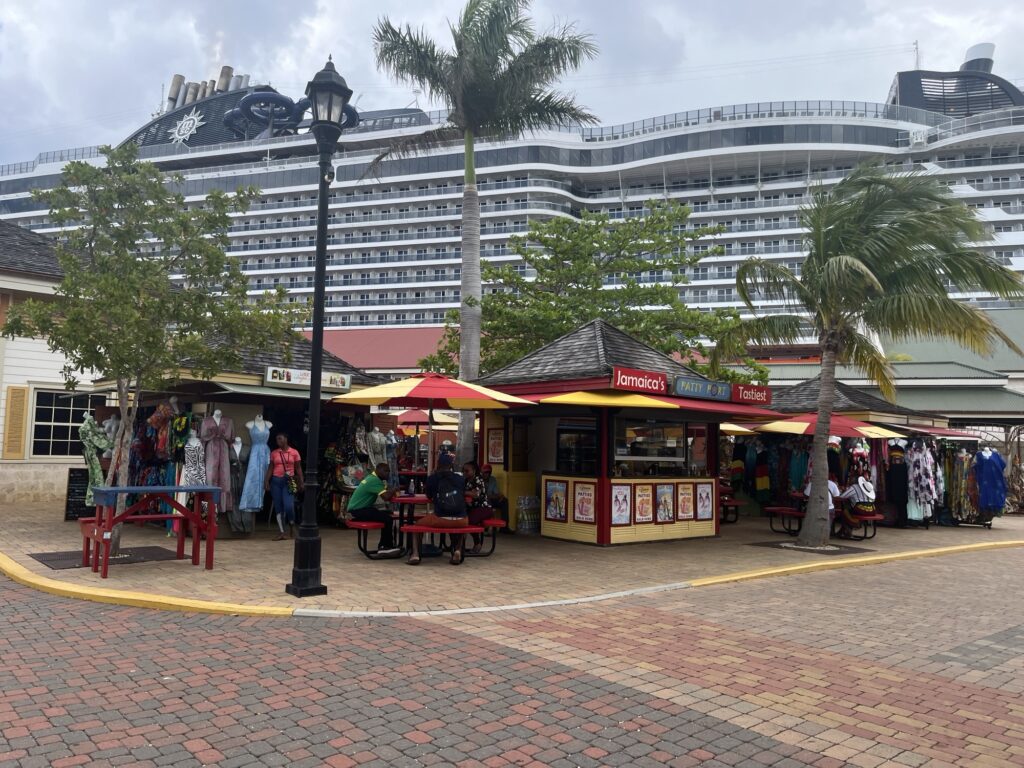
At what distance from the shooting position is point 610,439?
1246 centimetres

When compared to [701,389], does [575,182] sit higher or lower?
higher

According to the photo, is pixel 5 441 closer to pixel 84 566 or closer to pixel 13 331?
pixel 13 331

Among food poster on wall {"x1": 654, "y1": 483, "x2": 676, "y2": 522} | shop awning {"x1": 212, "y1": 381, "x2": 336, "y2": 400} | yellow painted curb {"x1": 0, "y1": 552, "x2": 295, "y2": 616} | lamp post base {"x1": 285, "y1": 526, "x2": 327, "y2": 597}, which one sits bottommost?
yellow painted curb {"x1": 0, "y1": 552, "x2": 295, "y2": 616}

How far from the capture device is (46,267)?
1709cm

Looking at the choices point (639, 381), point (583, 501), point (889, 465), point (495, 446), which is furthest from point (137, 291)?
→ point (889, 465)

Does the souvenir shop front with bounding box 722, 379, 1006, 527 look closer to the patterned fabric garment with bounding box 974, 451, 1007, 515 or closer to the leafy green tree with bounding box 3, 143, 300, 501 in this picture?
the patterned fabric garment with bounding box 974, 451, 1007, 515

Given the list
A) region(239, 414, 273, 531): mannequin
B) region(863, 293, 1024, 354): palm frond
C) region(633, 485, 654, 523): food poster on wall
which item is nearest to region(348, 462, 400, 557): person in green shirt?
region(239, 414, 273, 531): mannequin

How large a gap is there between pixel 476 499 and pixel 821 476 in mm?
6085

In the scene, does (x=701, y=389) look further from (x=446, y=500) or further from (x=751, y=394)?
(x=446, y=500)

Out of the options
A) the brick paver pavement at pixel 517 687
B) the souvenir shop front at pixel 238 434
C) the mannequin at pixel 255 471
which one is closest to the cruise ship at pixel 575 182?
the souvenir shop front at pixel 238 434

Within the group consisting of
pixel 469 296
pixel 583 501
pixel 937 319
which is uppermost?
pixel 469 296

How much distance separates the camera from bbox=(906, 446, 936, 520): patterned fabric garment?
17172 millimetres

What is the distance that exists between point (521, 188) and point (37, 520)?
7207cm

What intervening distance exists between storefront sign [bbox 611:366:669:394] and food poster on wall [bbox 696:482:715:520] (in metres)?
2.43
